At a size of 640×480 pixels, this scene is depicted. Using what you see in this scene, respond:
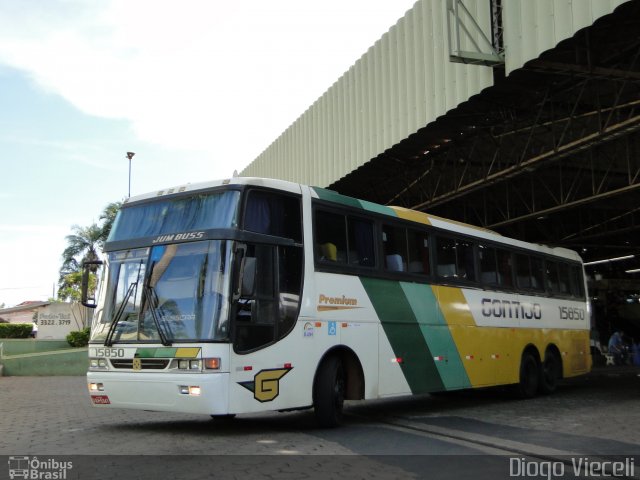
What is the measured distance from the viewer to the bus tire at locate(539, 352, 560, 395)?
1489cm

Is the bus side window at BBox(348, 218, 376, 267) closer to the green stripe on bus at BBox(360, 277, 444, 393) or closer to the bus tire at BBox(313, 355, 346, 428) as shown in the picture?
the green stripe on bus at BBox(360, 277, 444, 393)

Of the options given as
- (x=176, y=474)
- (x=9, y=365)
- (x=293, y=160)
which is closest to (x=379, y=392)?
(x=176, y=474)

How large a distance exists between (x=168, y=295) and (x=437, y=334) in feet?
17.2

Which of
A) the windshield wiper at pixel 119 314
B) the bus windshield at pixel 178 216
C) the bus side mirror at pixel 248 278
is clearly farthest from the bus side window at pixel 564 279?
the windshield wiper at pixel 119 314

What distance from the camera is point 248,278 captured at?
26.3ft


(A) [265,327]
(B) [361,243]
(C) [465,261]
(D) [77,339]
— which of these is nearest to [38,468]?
(A) [265,327]

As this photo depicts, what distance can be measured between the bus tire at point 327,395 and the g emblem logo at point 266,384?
744 millimetres

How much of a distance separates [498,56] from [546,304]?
20.7 feet

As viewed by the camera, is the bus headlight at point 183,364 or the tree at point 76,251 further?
the tree at point 76,251

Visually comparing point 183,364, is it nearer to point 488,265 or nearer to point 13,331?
point 488,265

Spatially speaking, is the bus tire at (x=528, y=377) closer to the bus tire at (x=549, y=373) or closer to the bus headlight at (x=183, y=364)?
the bus tire at (x=549, y=373)

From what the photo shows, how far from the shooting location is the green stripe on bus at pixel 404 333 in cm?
1021

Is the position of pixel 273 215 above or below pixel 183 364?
A: above

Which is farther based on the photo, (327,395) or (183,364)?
(327,395)
